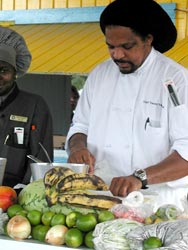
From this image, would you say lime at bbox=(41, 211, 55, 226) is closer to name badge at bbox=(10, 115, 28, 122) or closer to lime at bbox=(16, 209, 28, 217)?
lime at bbox=(16, 209, 28, 217)

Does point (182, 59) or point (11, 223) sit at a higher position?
point (182, 59)

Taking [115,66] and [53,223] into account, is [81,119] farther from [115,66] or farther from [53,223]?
[53,223]

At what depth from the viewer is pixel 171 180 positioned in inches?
114

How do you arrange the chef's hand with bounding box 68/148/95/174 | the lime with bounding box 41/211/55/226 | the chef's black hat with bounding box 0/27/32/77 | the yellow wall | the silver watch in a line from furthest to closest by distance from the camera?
1. the yellow wall
2. the chef's black hat with bounding box 0/27/32/77
3. the chef's hand with bounding box 68/148/95/174
4. the silver watch
5. the lime with bounding box 41/211/55/226

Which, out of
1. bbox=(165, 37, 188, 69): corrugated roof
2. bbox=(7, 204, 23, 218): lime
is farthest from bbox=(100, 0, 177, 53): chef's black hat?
bbox=(165, 37, 188, 69): corrugated roof

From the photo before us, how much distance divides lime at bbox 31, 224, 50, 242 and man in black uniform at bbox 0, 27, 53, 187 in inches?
44.1

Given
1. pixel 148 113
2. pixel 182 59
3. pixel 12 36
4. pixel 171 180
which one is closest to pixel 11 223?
pixel 171 180

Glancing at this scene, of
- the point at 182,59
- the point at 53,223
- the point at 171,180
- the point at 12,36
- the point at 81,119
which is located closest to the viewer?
the point at 53,223

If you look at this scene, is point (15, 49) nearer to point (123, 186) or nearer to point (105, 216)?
point (123, 186)

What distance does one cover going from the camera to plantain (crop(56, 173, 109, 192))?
7.70 feet

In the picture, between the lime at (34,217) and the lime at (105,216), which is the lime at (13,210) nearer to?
the lime at (34,217)

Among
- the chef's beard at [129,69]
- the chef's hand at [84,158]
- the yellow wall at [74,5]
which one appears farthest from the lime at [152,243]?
the yellow wall at [74,5]

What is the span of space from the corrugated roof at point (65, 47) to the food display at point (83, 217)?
3.32m

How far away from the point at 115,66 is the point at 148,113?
1.27ft
